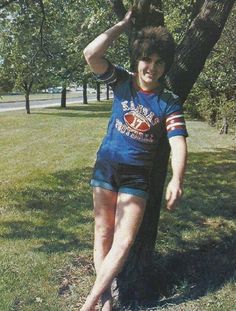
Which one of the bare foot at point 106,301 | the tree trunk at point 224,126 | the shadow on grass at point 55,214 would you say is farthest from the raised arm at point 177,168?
the tree trunk at point 224,126

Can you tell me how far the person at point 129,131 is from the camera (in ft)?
11.8

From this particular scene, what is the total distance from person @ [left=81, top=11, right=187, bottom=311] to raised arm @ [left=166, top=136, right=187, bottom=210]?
2 centimetres

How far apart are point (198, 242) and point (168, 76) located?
2468mm

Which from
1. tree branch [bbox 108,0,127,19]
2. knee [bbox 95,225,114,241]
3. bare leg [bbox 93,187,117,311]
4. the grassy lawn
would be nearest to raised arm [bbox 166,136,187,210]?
bare leg [bbox 93,187,117,311]

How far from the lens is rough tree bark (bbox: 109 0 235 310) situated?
439cm

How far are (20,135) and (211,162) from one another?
11.0 meters

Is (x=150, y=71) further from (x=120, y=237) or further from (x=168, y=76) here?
(x=120, y=237)

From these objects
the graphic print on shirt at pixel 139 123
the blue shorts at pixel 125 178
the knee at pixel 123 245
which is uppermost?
the graphic print on shirt at pixel 139 123

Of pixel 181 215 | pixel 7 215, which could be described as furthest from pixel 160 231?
pixel 7 215

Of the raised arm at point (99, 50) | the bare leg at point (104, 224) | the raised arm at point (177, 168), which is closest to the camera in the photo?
the raised arm at point (177, 168)

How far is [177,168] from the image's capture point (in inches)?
135

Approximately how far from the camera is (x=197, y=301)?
14.4 feet

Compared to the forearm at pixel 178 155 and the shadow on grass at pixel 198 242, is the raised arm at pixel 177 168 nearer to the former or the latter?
the forearm at pixel 178 155

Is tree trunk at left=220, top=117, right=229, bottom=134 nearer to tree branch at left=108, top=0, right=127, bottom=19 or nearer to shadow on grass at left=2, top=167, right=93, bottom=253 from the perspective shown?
shadow on grass at left=2, top=167, right=93, bottom=253
